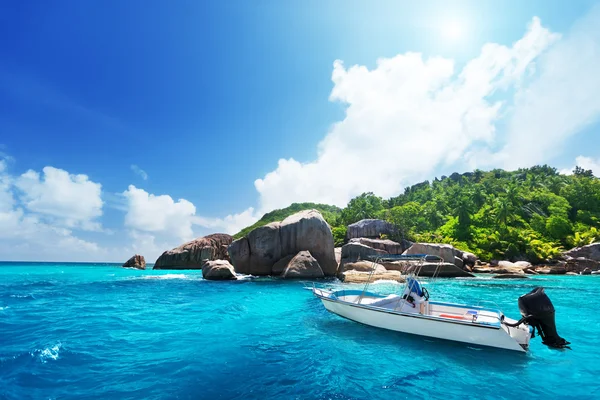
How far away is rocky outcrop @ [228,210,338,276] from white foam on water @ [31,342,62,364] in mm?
28389

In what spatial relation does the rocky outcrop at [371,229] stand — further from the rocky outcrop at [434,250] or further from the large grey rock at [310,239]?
the large grey rock at [310,239]

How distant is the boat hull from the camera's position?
33.9 feet

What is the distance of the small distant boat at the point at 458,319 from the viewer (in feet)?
30.3

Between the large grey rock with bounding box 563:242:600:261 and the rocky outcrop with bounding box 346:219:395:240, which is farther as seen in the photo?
the rocky outcrop with bounding box 346:219:395:240

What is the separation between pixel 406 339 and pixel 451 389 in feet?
14.4

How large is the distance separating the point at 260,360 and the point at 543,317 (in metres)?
8.95

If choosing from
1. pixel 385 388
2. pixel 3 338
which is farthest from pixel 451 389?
pixel 3 338

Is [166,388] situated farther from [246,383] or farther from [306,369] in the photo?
[306,369]

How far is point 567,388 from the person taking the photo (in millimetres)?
7898

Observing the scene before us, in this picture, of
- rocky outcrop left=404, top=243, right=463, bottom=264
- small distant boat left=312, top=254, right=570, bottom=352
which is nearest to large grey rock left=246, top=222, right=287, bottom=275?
rocky outcrop left=404, top=243, right=463, bottom=264

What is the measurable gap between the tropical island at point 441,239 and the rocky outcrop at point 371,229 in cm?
20

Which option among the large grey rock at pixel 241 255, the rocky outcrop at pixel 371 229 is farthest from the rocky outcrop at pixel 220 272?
the rocky outcrop at pixel 371 229

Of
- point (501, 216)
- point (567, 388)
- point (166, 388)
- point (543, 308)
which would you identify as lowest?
point (567, 388)

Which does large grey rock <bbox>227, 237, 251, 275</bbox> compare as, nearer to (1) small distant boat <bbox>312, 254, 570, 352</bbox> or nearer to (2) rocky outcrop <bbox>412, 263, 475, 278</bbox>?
(2) rocky outcrop <bbox>412, 263, 475, 278</bbox>
